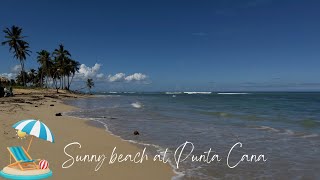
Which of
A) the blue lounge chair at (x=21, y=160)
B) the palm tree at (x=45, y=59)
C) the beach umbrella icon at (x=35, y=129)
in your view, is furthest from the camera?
the palm tree at (x=45, y=59)

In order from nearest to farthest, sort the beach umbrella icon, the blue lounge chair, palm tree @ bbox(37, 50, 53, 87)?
the beach umbrella icon → the blue lounge chair → palm tree @ bbox(37, 50, 53, 87)

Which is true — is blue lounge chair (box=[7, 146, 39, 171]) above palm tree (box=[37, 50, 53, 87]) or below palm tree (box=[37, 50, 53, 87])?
below

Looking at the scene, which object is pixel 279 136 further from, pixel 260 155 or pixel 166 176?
pixel 166 176

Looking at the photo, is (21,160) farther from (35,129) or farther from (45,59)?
(45,59)

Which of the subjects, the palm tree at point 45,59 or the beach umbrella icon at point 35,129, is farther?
the palm tree at point 45,59

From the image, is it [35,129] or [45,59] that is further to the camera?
[45,59]

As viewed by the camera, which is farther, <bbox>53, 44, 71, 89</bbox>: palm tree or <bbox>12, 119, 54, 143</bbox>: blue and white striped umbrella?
<bbox>53, 44, 71, 89</bbox>: palm tree

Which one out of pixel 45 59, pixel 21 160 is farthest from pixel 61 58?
pixel 21 160

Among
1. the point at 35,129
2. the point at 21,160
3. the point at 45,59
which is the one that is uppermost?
the point at 45,59

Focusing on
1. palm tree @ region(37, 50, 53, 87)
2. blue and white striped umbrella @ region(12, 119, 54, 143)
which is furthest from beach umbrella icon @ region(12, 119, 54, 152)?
palm tree @ region(37, 50, 53, 87)

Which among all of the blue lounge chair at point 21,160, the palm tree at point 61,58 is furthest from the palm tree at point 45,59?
the blue lounge chair at point 21,160

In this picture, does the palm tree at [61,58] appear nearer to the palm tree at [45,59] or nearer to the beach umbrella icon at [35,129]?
the palm tree at [45,59]

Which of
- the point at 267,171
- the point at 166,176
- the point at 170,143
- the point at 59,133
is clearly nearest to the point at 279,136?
the point at 170,143

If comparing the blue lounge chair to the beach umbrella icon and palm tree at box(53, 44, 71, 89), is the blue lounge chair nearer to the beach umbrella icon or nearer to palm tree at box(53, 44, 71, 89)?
the beach umbrella icon
